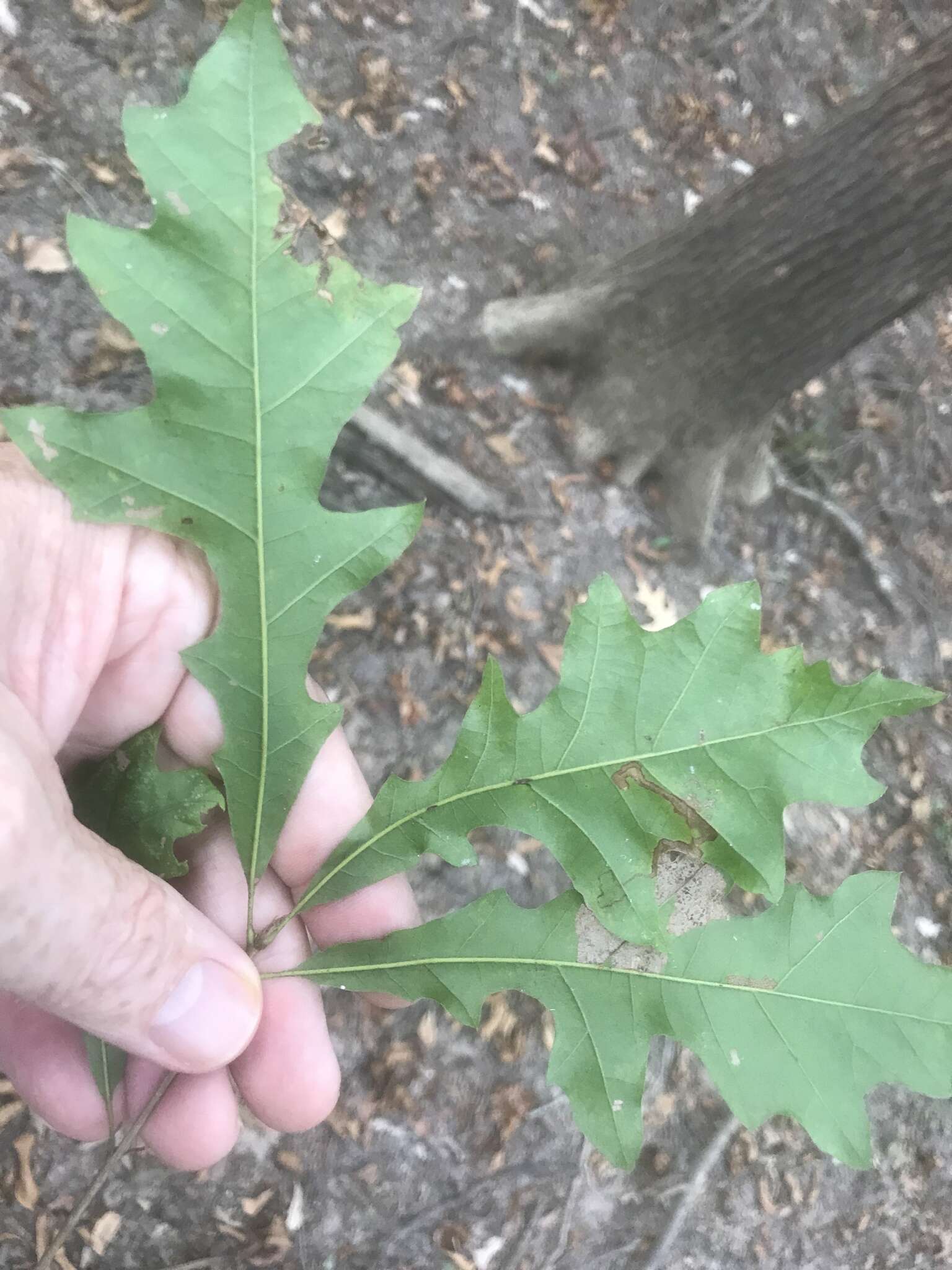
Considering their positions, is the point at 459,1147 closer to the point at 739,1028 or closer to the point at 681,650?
the point at 739,1028

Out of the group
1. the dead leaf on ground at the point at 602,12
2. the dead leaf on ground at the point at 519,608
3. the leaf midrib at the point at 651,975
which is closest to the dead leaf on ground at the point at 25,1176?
the leaf midrib at the point at 651,975

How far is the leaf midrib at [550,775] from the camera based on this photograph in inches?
54.6

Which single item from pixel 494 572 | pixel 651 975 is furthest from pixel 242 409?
pixel 494 572

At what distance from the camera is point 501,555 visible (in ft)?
9.00

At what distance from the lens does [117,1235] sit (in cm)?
205

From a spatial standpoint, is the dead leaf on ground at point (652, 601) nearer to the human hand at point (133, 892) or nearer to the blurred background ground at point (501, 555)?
the blurred background ground at point (501, 555)

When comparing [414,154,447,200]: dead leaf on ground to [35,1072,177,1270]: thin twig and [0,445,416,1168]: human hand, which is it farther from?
[35,1072,177,1270]: thin twig

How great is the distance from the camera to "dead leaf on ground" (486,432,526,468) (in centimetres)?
282

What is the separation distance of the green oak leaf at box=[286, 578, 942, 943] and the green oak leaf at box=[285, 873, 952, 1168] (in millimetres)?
116

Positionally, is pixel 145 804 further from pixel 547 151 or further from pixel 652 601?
pixel 547 151

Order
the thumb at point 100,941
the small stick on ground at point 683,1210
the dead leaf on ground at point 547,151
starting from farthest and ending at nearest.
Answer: the dead leaf on ground at point 547,151
the small stick on ground at point 683,1210
the thumb at point 100,941

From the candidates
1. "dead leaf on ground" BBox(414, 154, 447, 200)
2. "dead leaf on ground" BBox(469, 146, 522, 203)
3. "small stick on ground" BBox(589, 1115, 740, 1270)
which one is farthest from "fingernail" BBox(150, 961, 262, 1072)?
"dead leaf on ground" BBox(469, 146, 522, 203)

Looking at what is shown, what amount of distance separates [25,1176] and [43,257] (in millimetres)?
2156

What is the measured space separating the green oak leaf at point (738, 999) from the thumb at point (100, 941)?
0.86ft
